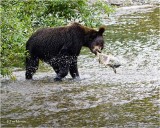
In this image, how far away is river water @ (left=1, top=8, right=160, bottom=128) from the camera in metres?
7.59

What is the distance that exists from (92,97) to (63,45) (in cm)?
244

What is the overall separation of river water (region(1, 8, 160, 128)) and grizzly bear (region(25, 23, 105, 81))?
0.34 m

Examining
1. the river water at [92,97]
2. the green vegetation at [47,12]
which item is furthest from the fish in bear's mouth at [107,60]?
the green vegetation at [47,12]

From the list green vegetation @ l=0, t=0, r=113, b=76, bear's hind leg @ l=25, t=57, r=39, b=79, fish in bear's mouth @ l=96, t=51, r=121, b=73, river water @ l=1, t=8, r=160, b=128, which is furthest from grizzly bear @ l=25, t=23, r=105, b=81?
green vegetation @ l=0, t=0, r=113, b=76

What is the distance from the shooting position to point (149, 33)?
18375 millimetres

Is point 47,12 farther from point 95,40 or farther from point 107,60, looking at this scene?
point 107,60

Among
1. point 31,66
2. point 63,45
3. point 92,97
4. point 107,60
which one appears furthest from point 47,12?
point 92,97

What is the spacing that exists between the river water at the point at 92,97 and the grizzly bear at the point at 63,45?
34 centimetres

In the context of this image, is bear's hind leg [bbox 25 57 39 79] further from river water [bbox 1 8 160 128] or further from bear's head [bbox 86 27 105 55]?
bear's head [bbox 86 27 105 55]

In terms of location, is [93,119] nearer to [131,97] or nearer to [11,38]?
[131,97]

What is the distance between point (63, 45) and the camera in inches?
442

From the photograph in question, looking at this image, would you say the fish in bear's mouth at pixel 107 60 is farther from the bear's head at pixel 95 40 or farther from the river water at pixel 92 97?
the river water at pixel 92 97

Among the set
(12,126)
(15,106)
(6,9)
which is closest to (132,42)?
(6,9)

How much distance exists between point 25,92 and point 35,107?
52.4 inches
